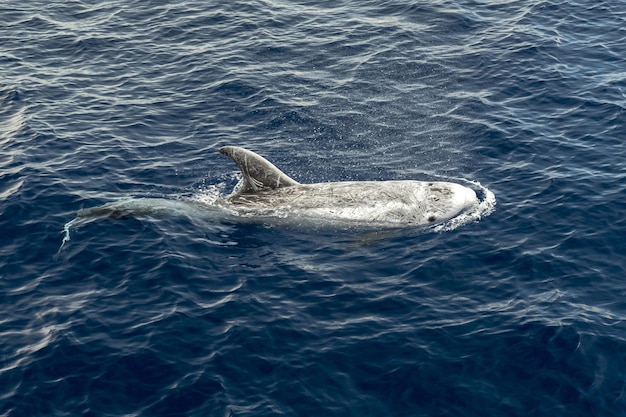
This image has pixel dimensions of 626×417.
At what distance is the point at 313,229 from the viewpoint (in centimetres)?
3250

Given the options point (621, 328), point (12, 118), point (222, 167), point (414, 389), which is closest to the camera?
point (414, 389)

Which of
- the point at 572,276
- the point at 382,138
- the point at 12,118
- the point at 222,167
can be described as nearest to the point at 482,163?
the point at 382,138

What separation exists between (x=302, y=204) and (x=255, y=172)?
7.40 feet

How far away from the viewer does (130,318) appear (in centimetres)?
2748

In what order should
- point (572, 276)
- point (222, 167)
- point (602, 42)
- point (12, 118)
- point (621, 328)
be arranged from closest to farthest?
point (621, 328)
point (572, 276)
point (222, 167)
point (12, 118)
point (602, 42)

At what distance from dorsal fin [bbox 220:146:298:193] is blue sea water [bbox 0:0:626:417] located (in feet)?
6.06

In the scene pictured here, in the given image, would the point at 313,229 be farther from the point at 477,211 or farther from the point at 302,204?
the point at 477,211

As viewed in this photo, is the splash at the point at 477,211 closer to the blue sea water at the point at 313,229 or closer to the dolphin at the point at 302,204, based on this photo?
the dolphin at the point at 302,204

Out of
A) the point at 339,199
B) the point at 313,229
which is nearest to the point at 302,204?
the point at 313,229

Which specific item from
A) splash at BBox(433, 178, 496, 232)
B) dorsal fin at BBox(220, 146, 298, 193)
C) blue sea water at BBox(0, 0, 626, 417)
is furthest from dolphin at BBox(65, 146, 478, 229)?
blue sea water at BBox(0, 0, 626, 417)

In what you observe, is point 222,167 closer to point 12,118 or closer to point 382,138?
point 382,138

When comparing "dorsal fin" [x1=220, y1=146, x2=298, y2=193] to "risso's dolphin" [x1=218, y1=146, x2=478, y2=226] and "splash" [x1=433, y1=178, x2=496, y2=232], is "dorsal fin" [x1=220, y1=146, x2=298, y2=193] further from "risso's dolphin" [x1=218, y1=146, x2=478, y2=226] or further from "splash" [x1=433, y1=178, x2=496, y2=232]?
"splash" [x1=433, y1=178, x2=496, y2=232]

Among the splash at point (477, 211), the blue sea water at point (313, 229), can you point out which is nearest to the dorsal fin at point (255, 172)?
the blue sea water at point (313, 229)

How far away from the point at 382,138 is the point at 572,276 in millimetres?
12496
